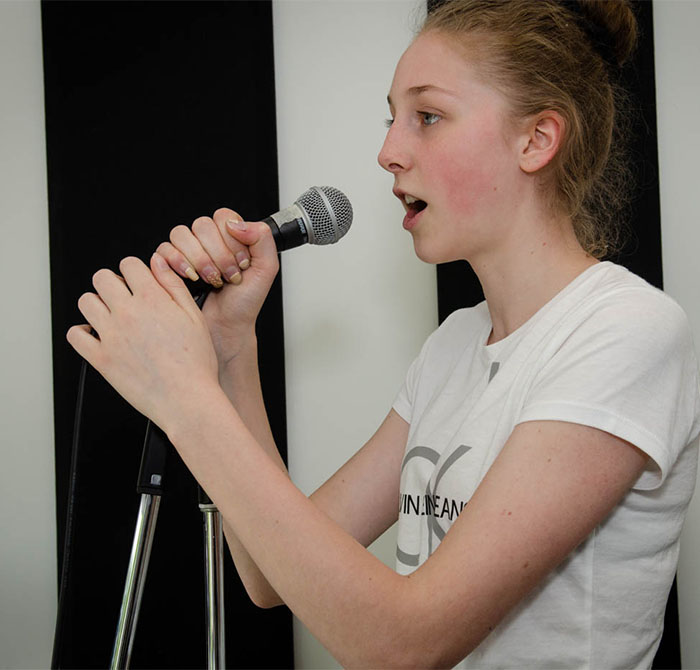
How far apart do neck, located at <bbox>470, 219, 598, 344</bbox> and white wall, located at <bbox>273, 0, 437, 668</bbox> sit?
2.24 ft

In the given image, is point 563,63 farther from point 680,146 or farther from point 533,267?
point 680,146

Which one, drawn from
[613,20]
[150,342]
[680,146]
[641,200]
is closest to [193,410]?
[150,342]

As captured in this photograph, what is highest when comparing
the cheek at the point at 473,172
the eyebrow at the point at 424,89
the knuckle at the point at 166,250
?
the eyebrow at the point at 424,89

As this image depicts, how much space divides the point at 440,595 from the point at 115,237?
1.33 m

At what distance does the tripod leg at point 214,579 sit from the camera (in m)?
1.12

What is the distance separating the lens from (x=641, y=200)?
180cm

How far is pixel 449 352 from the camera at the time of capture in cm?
137

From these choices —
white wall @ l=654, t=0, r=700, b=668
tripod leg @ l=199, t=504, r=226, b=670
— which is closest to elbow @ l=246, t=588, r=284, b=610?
tripod leg @ l=199, t=504, r=226, b=670

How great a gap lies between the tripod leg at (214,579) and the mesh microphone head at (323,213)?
0.44 m

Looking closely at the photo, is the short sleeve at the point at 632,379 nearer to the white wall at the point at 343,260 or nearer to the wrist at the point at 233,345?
the wrist at the point at 233,345

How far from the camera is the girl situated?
33.1 inches

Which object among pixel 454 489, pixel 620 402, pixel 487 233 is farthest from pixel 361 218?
pixel 620 402

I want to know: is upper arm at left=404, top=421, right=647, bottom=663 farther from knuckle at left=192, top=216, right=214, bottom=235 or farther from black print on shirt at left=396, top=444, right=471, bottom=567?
knuckle at left=192, top=216, right=214, bottom=235

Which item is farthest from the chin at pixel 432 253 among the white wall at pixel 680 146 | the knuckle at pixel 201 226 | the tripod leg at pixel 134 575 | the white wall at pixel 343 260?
the white wall at pixel 680 146
